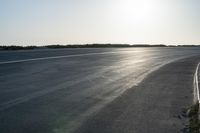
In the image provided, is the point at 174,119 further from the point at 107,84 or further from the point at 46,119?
the point at 107,84

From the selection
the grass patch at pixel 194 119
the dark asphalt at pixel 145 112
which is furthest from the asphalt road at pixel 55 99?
the grass patch at pixel 194 119

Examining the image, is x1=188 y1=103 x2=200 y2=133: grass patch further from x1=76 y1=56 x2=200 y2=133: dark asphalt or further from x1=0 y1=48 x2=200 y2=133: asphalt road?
x1=0 y1=48 x2=200 y2=133: asphalt road

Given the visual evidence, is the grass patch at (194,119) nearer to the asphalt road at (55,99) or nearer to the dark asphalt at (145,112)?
the dark asphalt at (145,112)

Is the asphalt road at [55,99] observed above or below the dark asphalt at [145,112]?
above

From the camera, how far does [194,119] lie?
28.2 feet

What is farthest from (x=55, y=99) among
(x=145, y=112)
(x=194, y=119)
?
(x=194, y=119)

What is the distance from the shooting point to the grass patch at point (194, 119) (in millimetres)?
7720

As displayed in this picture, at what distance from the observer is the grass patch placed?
7.72m

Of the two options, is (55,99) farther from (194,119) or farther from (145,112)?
(194,119)

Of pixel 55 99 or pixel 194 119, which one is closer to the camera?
pixel 194 119

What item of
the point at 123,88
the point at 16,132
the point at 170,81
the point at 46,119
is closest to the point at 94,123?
the point at 46,119

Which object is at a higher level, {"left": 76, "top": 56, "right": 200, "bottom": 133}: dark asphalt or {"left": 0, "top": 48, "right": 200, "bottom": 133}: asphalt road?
{"left": 0, "top": 48, "right": 200, "bottom": 133}: asphalt road

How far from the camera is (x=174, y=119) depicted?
8719mm

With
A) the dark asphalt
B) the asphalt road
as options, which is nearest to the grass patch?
the dark asphalt
